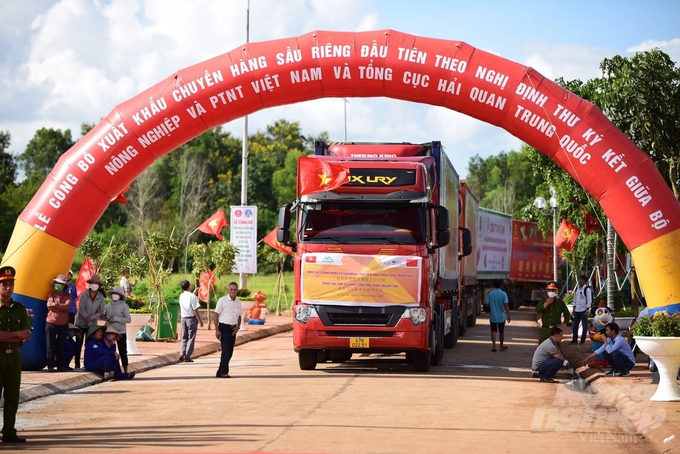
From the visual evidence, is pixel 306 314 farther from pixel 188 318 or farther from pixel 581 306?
pixel 581 306

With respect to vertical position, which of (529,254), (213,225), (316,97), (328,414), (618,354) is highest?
(316,97)

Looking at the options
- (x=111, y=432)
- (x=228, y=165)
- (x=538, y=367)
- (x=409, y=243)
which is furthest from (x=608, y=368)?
(x=228, y=165)

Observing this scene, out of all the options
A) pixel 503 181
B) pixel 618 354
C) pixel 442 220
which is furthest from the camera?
pixel 503 181

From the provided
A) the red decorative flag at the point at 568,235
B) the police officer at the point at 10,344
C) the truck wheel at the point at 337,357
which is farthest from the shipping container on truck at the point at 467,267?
the police officer at the point at 10,344

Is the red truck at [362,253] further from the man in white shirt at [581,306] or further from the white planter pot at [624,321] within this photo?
the man in white shirt at [581,306]

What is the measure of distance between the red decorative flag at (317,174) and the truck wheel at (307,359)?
314 cm

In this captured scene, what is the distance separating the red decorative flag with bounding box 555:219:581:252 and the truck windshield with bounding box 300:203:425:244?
20.6 m

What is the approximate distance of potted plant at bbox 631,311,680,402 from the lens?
1491 cm

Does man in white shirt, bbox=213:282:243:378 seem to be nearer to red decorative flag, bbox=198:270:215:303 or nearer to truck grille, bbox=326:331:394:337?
truck grille, bbox=326:331:394:337

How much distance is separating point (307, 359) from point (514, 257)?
119 ft

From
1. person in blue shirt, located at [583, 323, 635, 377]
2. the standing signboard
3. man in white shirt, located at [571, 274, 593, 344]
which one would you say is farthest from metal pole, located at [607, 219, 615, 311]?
the standing signboard

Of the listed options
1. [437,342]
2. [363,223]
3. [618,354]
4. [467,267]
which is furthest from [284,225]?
[467,267]

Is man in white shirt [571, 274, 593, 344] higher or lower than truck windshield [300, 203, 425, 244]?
lower

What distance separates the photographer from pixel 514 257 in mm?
55312
